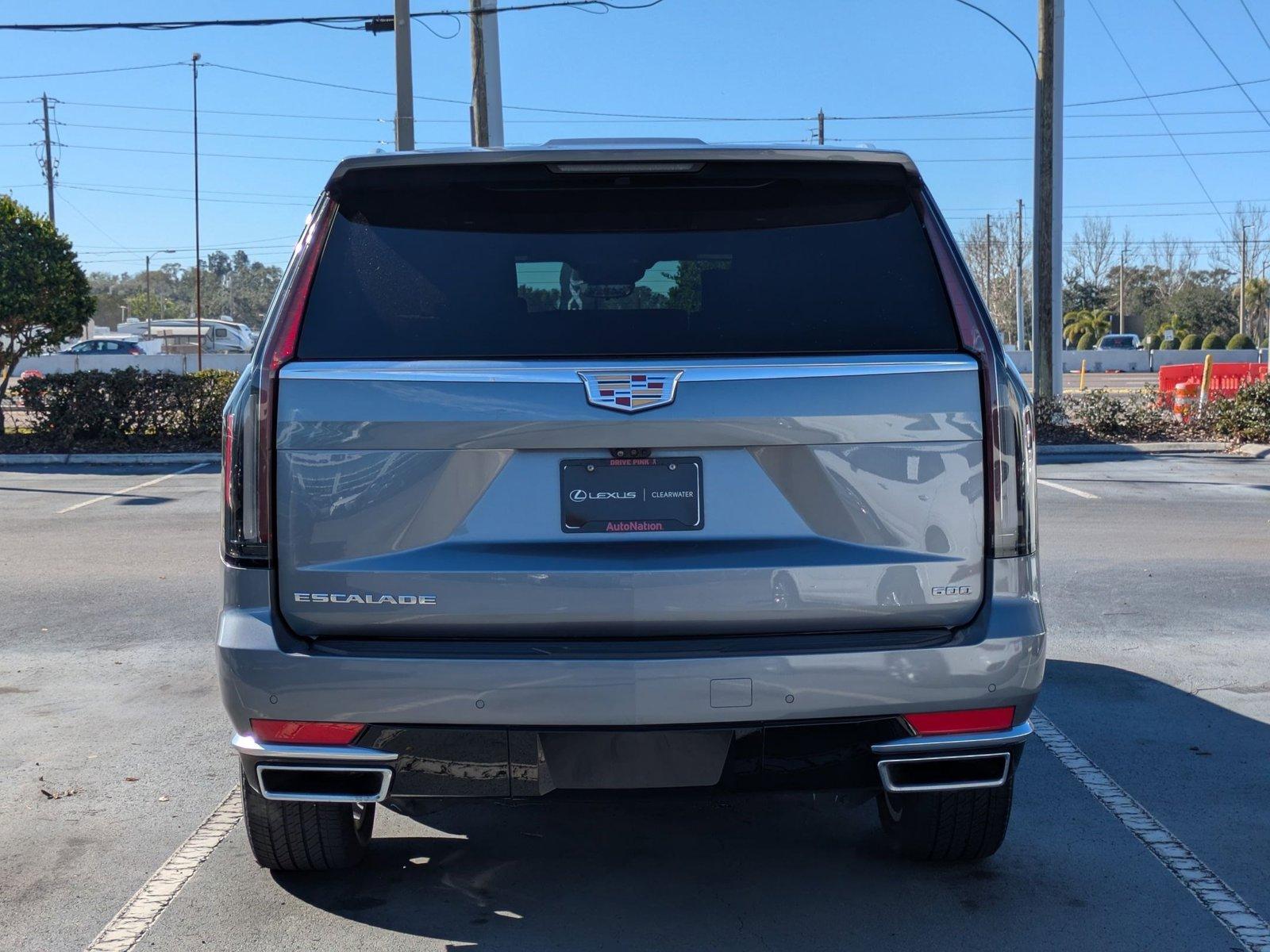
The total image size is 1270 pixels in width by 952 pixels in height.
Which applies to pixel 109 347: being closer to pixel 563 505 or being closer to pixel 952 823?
pixel 952 823

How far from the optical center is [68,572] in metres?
9.83

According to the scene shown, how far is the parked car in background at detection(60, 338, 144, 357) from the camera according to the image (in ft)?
166

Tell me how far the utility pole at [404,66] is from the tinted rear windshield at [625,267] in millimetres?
17493

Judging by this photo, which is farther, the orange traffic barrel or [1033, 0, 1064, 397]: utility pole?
[1033, 0, 1064, 397]: utility pole

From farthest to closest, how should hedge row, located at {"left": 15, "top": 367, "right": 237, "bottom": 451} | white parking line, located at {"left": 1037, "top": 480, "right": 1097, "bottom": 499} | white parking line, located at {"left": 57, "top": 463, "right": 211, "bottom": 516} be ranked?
hedge row, located at {"left": 15, "top": 367, "right": 237, "bottom": 451} < white parking line, located at {"left": 1037, "top": 480, "right": 1097, "bottom": 499} < white parking line, located at {"left": 57, "top": 463, "right": 211, "bottom": 516}

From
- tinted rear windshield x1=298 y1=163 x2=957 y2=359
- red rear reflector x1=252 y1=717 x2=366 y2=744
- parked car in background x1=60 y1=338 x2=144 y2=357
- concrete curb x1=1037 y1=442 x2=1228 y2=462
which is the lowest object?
concrete curb x1=1037 y1=442 x2=1228 y2=462

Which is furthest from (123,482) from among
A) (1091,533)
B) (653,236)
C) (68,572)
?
(653,236)

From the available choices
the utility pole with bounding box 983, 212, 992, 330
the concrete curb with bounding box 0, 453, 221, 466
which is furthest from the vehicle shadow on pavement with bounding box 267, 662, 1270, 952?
the utility pole with bounding box 983, 212, 992, 330

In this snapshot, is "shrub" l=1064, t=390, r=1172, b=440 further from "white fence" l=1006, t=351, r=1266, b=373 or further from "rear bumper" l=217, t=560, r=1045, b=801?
"white fence" l=1006, t=351, r=1266, b=373

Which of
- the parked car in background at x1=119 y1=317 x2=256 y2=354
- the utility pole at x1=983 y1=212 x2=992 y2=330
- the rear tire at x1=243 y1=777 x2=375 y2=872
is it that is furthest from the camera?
the utility pole at x1=983 y1=212 x2=992 y2=330

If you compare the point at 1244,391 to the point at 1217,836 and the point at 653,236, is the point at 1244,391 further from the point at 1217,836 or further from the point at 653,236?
the point at 653,236

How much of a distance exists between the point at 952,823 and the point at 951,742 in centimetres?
77

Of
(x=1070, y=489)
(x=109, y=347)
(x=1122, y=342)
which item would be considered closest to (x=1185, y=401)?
(x=1070, y=489)

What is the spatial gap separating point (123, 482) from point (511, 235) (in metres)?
14.0
